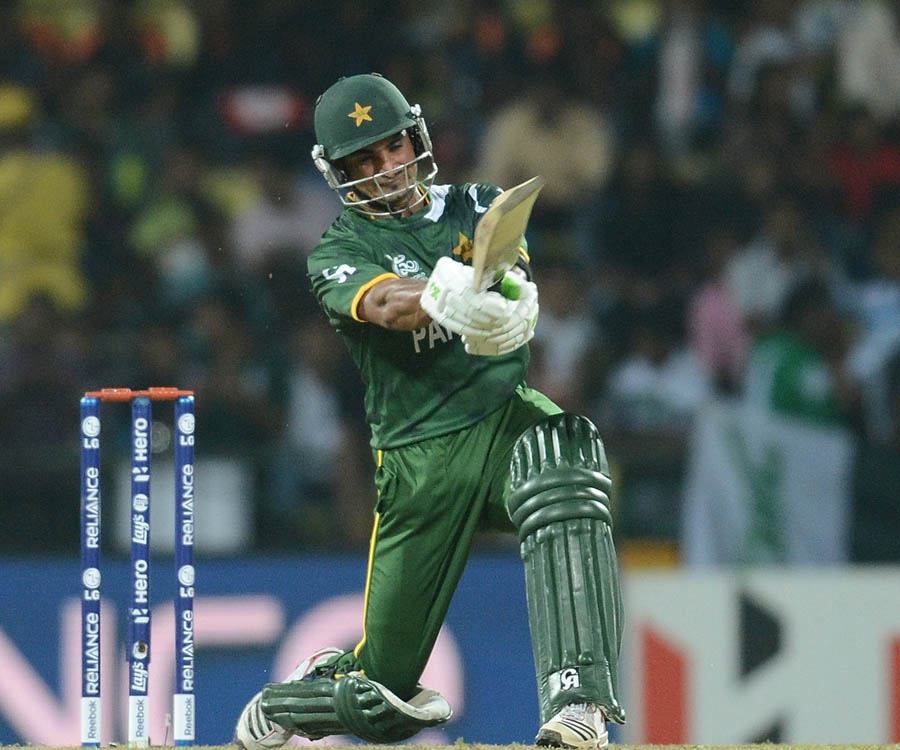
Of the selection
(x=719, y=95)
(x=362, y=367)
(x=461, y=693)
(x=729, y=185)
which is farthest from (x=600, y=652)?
(x=719, y=95)

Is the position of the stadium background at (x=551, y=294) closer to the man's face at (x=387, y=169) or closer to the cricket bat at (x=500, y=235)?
the man's face at (x=387, y=169)

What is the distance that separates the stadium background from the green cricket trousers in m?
2.87

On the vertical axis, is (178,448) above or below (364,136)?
below

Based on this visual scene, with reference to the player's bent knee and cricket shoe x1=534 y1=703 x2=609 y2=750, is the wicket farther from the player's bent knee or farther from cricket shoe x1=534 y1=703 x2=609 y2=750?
cricket shoe x1=534 y1=703 x2=609 y2=750

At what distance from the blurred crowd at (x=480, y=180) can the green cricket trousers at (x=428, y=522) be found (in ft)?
10.8

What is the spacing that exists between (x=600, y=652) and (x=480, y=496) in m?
0.57

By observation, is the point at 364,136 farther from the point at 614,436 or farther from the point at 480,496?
the point at 614,436

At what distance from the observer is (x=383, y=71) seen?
399 inches

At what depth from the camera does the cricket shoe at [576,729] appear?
3906 millimetres

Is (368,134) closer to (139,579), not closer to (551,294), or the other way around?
(139,579)

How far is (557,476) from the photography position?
13.6 feet

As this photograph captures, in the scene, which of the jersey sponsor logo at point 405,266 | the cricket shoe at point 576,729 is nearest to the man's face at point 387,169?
the jersey sponsor logo at point 405,266

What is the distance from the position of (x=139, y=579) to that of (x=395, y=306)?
114cm

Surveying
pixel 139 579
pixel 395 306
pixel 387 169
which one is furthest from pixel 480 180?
pixel 395 306
